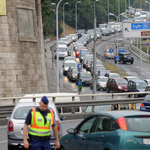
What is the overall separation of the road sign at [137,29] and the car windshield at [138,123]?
110ft

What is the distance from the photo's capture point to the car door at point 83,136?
26.4ft

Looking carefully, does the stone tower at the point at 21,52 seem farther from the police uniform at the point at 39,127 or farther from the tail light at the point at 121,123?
the tail light at the point at 121,123

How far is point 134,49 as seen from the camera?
254 ft

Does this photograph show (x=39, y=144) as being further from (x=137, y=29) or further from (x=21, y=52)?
(x=137, y=29)

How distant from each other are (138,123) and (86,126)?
4.70 ft

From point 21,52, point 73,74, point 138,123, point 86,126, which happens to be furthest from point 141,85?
point 138,123

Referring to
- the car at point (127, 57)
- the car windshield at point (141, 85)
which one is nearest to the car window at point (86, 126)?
the car windshield at point (141, 85)

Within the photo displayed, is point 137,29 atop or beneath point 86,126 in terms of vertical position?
atop

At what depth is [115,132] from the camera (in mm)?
7105

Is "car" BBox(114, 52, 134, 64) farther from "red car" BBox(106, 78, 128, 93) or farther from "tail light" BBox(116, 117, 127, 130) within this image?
"tail light" BBox(116, 117, 127, 130)

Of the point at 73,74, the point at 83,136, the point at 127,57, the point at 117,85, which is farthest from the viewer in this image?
the point at 127,57

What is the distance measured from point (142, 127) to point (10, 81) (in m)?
19.5

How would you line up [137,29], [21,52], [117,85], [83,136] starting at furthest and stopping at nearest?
[137,29] < [117,85] < [21,52] < [83,136]

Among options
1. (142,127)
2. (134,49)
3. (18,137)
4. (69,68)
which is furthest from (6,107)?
(134,49)
